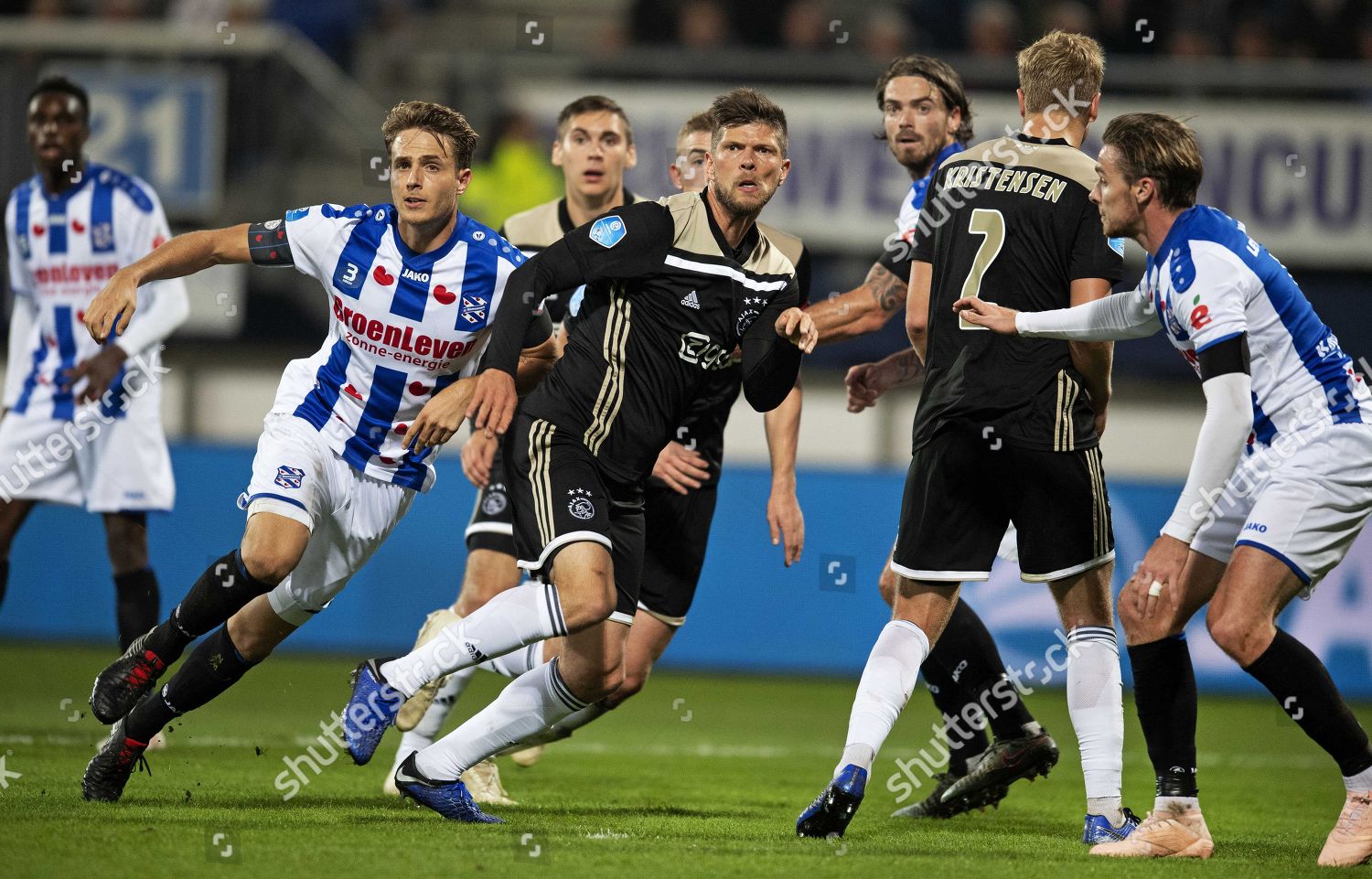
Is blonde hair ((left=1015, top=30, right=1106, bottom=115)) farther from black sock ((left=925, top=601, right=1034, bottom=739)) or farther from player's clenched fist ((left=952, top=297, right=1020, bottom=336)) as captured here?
black sock ((left=925, top=601, right=1034, bottom=739))

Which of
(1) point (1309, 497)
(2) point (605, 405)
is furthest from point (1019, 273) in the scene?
(2) point (605, 405)

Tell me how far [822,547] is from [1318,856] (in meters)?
5.92

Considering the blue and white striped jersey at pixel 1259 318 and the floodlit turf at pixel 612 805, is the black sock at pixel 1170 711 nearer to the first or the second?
the floodlit turf at pixel 612 805

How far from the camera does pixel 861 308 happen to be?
20.3ft

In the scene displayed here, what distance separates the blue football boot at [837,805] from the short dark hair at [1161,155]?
191 cm

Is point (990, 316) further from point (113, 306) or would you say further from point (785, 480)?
point (113, 306)

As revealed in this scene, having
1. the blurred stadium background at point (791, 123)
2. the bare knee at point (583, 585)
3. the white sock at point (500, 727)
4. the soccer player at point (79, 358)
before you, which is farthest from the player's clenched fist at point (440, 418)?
the blurred stadium background at point (791, 123)

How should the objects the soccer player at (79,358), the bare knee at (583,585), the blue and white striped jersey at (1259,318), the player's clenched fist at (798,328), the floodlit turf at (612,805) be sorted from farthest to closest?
the soccer player at (79,358) → the player's clenched fist at (798,328) → the bare knee at (583,585) → the blue and white striped jersey at (1259,318) → the floodlit turf at (612,805)

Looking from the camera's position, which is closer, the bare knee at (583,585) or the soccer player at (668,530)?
the bare knee at (583,585)

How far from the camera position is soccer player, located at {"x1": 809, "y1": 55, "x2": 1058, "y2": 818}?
564 centimetres

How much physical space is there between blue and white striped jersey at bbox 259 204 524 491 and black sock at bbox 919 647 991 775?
2089mm

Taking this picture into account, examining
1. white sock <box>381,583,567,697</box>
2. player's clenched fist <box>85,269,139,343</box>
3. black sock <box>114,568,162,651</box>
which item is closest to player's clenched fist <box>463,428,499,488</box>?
white sock <box>381,583,567,697</box>

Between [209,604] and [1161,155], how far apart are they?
3218 millimetres

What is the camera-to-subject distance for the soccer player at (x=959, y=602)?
5.64 metres
